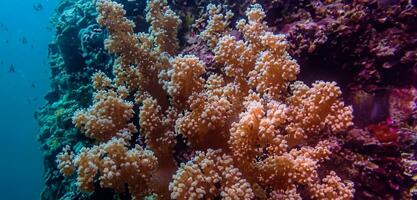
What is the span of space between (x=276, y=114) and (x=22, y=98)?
55.2 metres

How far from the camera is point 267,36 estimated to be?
3076mm

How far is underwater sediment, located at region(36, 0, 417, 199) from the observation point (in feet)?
8.96

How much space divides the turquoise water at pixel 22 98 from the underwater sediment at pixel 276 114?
25.4 meters

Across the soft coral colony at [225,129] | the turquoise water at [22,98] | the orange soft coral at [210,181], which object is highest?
the turquoise water at [22,98]

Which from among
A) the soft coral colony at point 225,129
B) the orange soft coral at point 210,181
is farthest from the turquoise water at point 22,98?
the orange soft coral at point 210,181

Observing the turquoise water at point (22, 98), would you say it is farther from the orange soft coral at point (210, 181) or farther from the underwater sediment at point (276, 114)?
the orange soft coral at point (210, 181)

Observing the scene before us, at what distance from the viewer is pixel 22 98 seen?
50.7m

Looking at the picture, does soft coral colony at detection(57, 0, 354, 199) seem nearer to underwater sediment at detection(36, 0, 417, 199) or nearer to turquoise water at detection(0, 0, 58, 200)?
underwater sediment at detection(36, 0, 417, 199)

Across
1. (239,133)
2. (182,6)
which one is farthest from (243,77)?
(182,6)

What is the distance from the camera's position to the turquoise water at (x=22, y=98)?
38.1m

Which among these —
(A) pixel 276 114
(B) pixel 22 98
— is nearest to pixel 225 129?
(A) pixel 276 114

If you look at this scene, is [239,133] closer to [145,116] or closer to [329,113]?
[329,113]

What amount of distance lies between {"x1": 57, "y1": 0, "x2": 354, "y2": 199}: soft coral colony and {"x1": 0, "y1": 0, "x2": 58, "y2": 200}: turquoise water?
25.4 meters

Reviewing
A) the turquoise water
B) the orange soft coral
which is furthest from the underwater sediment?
the turquoise water
